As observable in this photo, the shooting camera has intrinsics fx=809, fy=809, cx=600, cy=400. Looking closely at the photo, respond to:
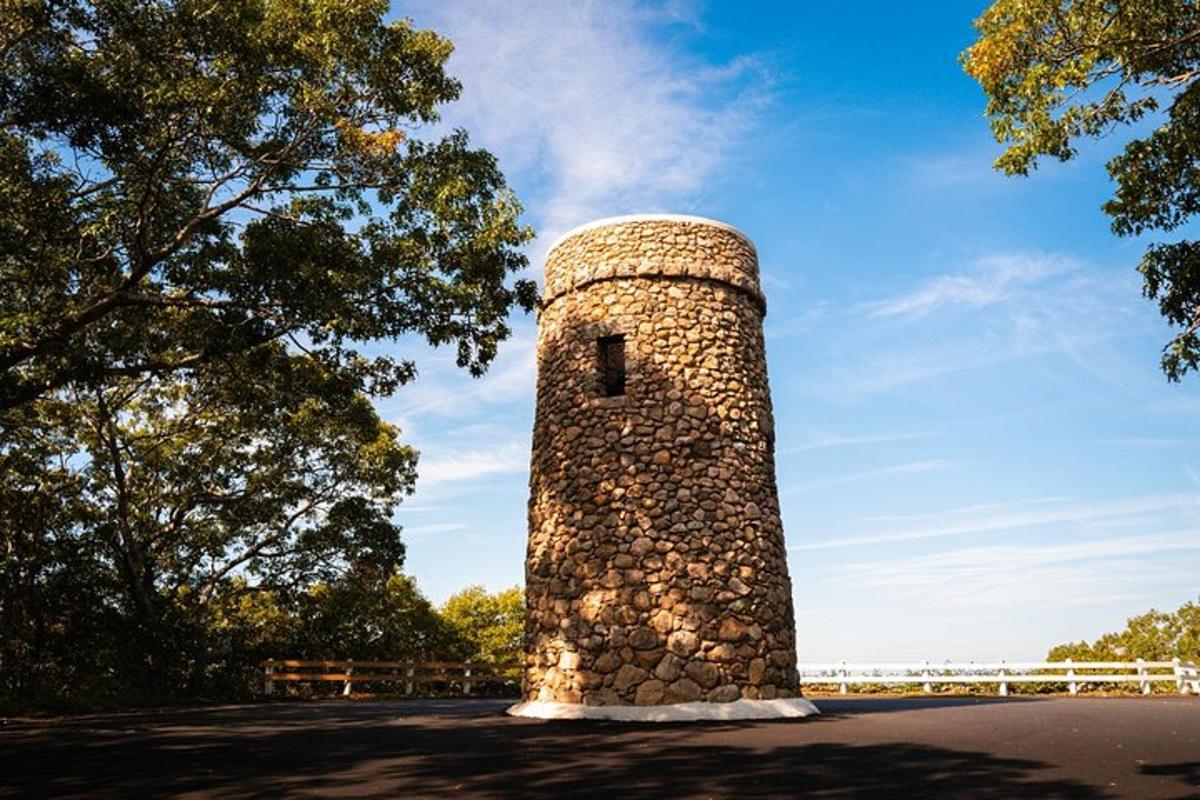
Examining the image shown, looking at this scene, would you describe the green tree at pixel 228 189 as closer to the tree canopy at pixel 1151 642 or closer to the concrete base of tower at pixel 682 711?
the concrete base of tower at pixel 682 711

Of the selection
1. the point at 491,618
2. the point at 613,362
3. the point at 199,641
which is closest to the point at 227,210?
the point at 613,362

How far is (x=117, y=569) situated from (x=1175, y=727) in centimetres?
2223

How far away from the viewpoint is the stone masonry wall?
38.4 feet

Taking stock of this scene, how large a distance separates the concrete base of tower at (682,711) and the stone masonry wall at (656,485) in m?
0.15

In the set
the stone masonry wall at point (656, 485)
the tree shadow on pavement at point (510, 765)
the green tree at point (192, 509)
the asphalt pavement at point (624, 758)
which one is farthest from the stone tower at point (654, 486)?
the green tree at point (192, 509)

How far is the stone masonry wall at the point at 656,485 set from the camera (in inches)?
461

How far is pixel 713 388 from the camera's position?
13.0 m

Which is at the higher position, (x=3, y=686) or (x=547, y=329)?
(x=547, y=329)

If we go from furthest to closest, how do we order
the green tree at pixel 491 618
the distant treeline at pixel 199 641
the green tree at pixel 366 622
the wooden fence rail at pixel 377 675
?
the green tree at pixel 491 618 → the green tree at pixel 366 622 → the wooden fence rail at pixel 377 675 → the distant treeline at pixel 199 641

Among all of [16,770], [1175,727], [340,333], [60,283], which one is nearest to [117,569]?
[60,283]

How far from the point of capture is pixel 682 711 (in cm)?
1113

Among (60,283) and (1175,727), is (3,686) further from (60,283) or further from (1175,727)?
(1175,727)

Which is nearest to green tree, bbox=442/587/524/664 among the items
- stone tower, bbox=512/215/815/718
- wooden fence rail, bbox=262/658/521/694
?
wooden fence rail, bbox=262/658/521/694

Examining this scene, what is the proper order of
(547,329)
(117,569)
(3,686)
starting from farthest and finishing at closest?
(117,569) < (3,686) < (547,329)
